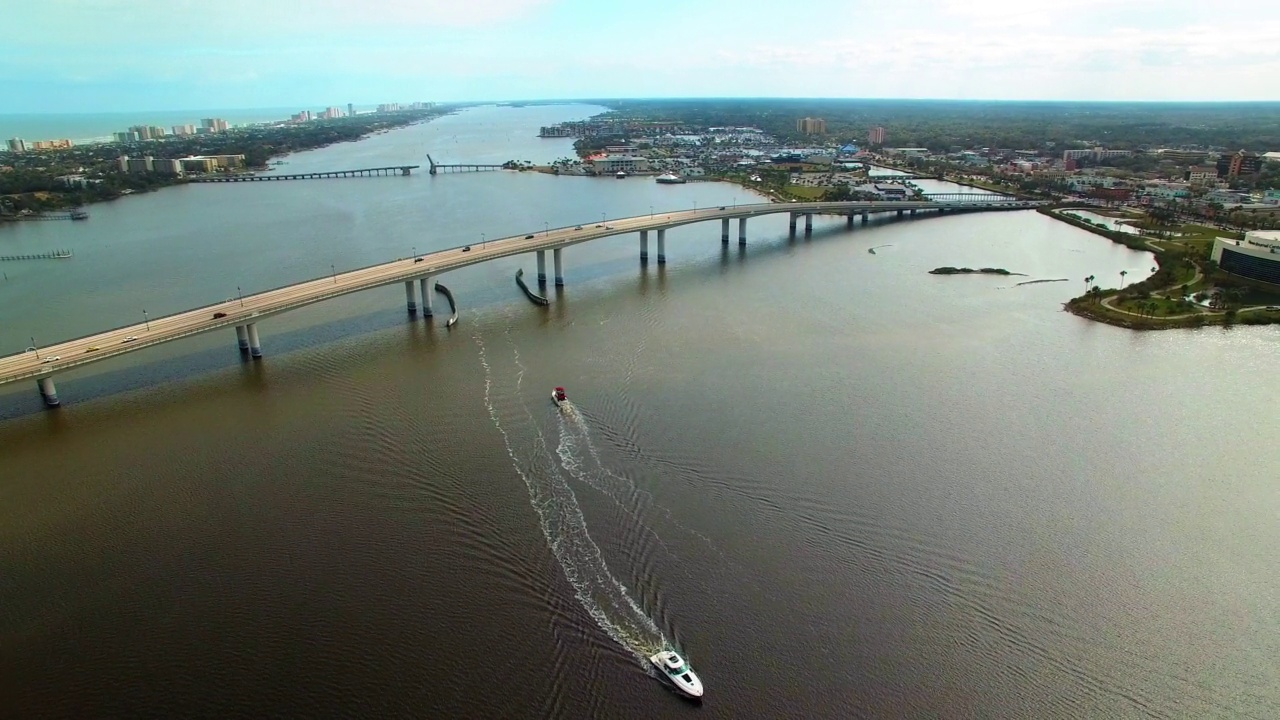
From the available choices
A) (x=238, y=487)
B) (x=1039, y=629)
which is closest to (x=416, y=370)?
(x=238, y=487)

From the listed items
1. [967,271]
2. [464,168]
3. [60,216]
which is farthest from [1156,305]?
[464,168]

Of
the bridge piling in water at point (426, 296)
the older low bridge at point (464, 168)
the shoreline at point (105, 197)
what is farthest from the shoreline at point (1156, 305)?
the older low bridge at point (464, 168)

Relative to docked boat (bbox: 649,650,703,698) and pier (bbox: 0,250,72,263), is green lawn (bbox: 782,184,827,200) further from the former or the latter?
docked boat (bbox: 649,650,703,698)

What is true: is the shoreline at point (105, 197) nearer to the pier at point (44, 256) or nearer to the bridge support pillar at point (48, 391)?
the pier at point (44, 256)

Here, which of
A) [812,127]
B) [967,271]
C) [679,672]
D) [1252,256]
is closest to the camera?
[679,672]

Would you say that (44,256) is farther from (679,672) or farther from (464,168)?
(464,168)

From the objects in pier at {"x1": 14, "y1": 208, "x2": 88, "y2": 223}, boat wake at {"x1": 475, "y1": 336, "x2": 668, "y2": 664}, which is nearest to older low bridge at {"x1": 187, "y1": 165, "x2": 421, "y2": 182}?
pier at {"x1": 14, "y1": 208, "x2": 88, "y2": 223}
